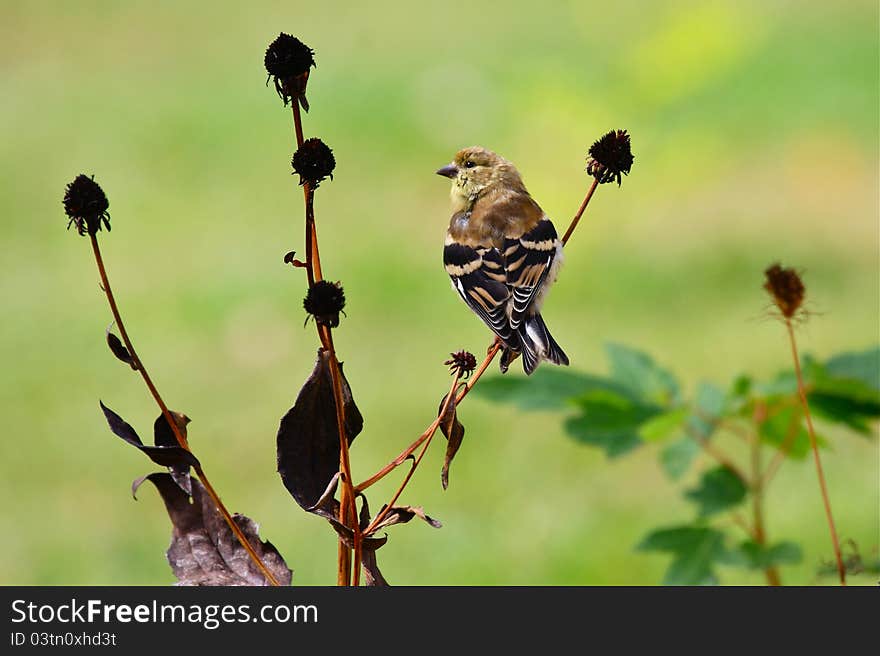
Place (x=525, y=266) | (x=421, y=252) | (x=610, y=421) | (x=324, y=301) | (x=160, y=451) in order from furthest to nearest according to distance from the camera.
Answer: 1. (x=421, y=252)
2. (x=610, y=421)
3. (x=525, y=266)
4. (x=160, y=451)
5. (x=324, y=301)

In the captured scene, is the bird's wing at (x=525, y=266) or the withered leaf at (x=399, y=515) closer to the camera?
the withered leaf at (x=399, y=515)

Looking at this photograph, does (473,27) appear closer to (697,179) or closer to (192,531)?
(697,179)

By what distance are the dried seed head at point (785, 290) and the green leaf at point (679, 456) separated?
1.93 feet

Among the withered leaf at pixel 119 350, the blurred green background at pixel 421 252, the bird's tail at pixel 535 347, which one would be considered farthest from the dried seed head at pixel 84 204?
the blurred green background at pixel 421 252

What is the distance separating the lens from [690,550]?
5.41ft

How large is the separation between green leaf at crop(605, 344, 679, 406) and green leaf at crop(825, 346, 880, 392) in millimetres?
225

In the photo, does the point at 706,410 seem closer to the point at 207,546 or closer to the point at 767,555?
the point at 767,555

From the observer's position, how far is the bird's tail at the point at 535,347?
A: 1.38m

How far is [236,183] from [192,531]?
4132 mm

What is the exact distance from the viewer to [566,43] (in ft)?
19.6

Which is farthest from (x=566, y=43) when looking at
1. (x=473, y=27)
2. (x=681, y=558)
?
(x=681, y=558)

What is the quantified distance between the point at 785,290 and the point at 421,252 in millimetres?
3389

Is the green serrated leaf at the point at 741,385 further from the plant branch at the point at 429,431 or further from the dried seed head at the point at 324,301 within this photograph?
the dried seed head at the point at 324,301

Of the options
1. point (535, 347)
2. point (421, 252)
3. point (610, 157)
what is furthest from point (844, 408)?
point (421, 252)
